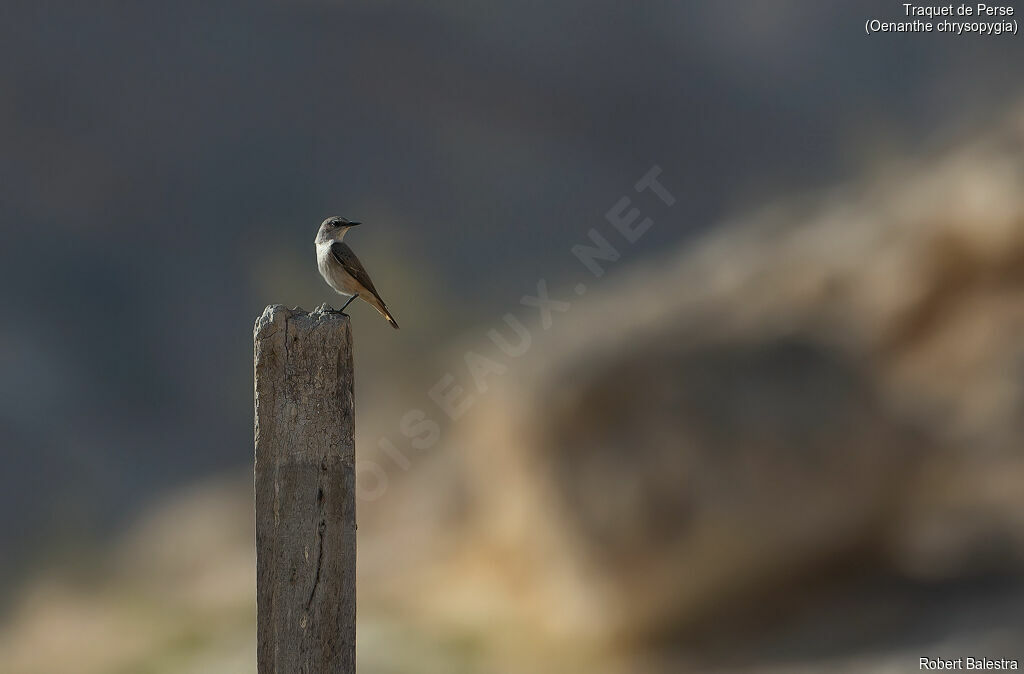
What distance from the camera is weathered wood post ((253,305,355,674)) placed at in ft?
Answer: 13.9

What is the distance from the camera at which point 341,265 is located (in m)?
5.73

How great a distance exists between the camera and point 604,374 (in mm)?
9812

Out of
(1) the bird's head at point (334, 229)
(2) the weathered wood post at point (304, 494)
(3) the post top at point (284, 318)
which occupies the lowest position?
(2) the weathered wood post at point (304, 494)

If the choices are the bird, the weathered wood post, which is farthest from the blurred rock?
the weathered wood post

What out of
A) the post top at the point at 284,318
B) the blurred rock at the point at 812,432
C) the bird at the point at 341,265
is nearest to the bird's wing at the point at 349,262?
the bird at the point at 341,265

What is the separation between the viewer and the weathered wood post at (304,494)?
4242mm

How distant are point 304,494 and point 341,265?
174 cm

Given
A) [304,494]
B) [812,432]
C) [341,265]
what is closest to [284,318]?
[304,494]

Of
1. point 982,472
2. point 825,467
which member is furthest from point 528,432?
point 982,472

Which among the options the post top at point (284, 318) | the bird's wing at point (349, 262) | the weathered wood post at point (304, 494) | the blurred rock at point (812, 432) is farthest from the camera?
the blurred rock at point (812, 432)

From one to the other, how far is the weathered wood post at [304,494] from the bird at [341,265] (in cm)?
134

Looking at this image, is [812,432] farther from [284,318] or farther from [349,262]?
[284,318]

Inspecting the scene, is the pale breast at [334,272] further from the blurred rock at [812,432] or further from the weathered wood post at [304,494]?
the blurred rock at [812,432]

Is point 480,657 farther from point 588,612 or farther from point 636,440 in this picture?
point 636,440
